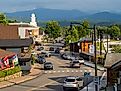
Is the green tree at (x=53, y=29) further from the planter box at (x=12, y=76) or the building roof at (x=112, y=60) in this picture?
the building roof at (x=112, y=60)

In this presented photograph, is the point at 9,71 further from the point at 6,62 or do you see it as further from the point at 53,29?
the point at 53,29

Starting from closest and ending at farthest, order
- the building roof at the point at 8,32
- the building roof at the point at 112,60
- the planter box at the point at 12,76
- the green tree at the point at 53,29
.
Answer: the building roof at the point at 112,60 < the planter box at the point at 12,76 < the building roof at the point at 8,32 < the green tree at the point at 53,29

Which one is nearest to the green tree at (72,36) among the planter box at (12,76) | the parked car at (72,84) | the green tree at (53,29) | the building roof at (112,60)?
the green tree at (53,29)

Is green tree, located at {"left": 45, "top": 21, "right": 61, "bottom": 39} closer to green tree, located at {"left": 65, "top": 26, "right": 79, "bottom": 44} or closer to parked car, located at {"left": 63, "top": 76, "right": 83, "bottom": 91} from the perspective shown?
green tree, located at {"left": 65, "top": 26, "right": 79, "bottom": 44}

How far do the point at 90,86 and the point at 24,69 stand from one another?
18450 mm

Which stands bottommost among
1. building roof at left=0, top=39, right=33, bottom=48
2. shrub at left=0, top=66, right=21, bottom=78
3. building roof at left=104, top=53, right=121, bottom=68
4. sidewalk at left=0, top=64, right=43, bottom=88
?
sidewalk at left=0, top=64, right=43, bottom=88

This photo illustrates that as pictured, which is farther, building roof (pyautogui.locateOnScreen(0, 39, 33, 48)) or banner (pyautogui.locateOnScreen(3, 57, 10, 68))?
building roof (pyautogui.locateOnScreen(0, 39, 33, 48))

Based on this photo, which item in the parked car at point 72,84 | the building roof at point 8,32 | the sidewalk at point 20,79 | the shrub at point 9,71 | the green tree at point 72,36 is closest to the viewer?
the parked car at point 72,84

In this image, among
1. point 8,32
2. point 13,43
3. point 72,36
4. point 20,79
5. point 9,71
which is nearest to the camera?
point 20,79

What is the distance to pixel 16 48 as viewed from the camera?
66938 millimetres

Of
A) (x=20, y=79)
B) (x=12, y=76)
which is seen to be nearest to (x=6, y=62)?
(x=12, y=76)

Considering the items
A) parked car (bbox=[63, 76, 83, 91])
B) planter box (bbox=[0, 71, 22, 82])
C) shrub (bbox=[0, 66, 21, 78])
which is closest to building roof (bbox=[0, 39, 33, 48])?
shrub (bbox=[0, 66, 21, 78])

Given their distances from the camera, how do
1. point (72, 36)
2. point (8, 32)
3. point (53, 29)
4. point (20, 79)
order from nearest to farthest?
point (20, 79) < point (8, 32) < point (72, 36) < point (53, 29)

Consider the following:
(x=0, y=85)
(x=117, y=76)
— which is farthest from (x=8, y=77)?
(x=117, y=76)
